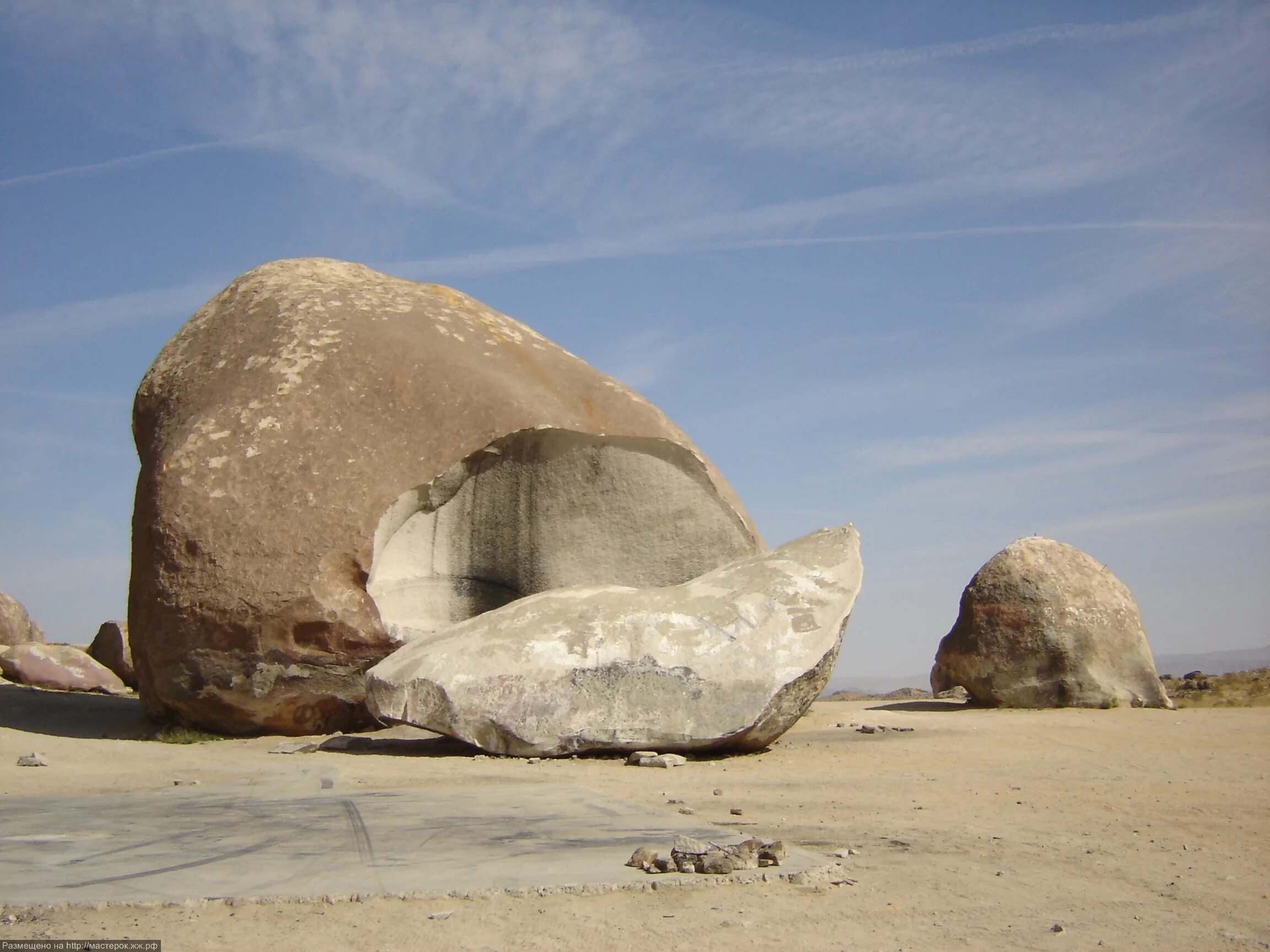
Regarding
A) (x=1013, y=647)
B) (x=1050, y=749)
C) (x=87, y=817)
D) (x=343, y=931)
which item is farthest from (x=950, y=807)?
(x=1013, y=647)

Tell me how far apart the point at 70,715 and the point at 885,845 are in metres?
6.26

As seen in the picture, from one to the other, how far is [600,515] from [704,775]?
3009mm

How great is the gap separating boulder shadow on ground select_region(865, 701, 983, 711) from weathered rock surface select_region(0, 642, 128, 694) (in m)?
7.40

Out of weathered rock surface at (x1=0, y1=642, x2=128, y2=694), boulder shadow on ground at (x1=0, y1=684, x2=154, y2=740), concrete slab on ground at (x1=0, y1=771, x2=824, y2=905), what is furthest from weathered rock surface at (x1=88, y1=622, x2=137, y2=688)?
concrete slab on ground at (x1=0, y1=771, x2=824, y2=905)

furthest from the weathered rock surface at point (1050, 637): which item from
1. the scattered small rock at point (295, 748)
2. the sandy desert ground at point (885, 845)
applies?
the scattered small rock at point (295, 748)

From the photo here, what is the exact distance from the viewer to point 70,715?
7.67 metres

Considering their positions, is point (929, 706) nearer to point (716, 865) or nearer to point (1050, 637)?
point (1050, 637)

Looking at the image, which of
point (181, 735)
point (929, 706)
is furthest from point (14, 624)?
point (929, 706)

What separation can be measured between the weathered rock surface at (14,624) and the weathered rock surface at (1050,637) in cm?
1333

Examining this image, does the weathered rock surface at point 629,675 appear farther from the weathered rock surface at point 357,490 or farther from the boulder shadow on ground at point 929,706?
the boulder shadow on ground at point 929,706

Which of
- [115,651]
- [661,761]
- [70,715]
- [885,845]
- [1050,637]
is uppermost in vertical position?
[115,651]

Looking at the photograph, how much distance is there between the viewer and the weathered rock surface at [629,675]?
5.51 m

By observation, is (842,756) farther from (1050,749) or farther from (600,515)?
(600,515)

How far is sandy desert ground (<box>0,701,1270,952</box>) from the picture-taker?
8.02 feet
